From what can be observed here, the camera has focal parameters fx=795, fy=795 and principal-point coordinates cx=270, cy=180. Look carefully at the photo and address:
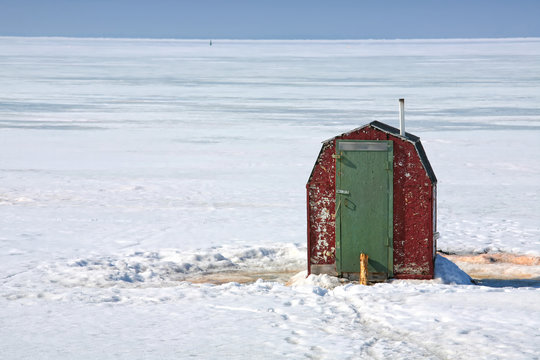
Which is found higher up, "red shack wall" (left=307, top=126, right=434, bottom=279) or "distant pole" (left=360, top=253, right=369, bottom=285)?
"red shack wall" (left=307, top=126, right=434, bottom=279)

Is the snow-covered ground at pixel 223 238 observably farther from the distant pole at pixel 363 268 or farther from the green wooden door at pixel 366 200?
the green wooden door at pixel 366 200

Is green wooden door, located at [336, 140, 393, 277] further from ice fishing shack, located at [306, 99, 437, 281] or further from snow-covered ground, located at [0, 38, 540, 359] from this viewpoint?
snow-covered ground, located at [0, 38, 540, 359]

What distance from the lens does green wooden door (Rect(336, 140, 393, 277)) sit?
7.72 m

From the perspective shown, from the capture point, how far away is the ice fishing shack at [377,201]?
25.2 feet

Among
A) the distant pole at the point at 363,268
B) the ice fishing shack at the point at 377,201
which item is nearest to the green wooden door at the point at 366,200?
the ice fishing shack at the point at 377,201

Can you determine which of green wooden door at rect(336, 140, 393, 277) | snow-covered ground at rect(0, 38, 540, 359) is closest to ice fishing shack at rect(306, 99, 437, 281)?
green wooden door at rect(336, 140, 393, 277)

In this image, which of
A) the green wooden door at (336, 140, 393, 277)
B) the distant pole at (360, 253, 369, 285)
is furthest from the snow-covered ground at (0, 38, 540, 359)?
the green wooden door at (336, 140, 393, 277)

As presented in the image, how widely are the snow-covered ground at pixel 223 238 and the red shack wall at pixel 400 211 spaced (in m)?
0.24

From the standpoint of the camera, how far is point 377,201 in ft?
25.4

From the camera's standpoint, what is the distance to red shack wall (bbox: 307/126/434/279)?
7680 millimetres

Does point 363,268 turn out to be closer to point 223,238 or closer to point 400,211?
point 400,211

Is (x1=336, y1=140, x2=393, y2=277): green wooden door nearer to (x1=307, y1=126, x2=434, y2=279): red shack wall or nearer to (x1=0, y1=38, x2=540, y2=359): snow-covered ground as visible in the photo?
(x1=307, y1=126, x2=434, y2=279): red shack wall

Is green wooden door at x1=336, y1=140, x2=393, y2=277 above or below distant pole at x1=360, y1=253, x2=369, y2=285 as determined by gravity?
above

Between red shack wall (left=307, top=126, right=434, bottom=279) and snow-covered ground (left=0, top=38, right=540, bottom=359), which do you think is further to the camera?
red shack wall (left=307, top=126, right=434, bottom=279)
